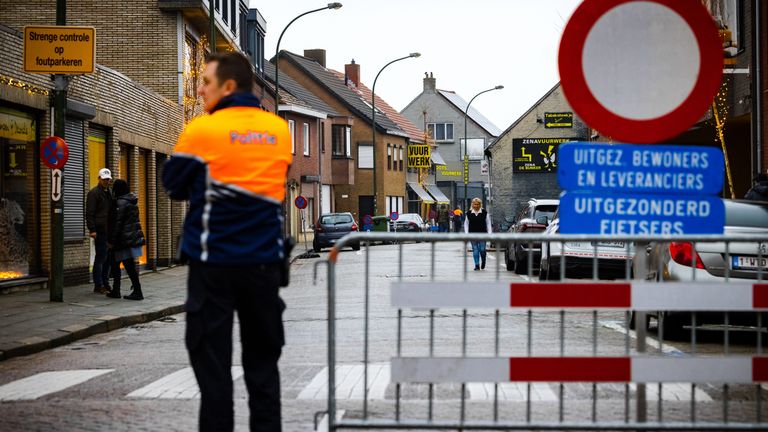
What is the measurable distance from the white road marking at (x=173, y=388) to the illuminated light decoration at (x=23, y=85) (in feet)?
33.8

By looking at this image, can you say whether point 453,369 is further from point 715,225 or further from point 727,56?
point 727,56

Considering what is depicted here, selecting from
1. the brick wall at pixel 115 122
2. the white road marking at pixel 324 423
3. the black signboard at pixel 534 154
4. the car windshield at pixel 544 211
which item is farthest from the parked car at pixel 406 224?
the white road marking at pixel 324 423

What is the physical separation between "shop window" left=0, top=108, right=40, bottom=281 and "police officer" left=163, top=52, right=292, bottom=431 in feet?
46.7

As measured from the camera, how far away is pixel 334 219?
45.9 meters

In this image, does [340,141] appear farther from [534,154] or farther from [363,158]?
[534,154]

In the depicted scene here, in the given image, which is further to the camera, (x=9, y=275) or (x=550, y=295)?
(x=9, y=275)

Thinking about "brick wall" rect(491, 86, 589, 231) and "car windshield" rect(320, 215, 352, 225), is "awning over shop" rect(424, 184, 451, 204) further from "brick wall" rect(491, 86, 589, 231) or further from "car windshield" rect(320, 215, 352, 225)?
"car windshield" rect(320, 215, 352, 225)

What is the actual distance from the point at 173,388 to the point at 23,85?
1182cm

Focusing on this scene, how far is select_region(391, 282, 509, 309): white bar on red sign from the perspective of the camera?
18.5ft

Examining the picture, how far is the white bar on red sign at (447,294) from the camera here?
564 centimetres

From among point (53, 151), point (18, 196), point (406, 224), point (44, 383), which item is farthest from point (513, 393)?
point (406, 224)

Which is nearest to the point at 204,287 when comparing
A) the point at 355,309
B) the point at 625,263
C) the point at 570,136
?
the point at 625,263

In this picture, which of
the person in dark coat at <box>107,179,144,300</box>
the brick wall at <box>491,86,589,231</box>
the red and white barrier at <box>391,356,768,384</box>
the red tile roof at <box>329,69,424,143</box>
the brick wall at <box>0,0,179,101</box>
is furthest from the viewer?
the red tile roof at <box>329,69,424,143</box>

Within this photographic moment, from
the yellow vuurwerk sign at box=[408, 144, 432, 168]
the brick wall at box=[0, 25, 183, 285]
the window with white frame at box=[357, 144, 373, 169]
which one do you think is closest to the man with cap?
the brick wall at box=[0, 25, 183, 285]
